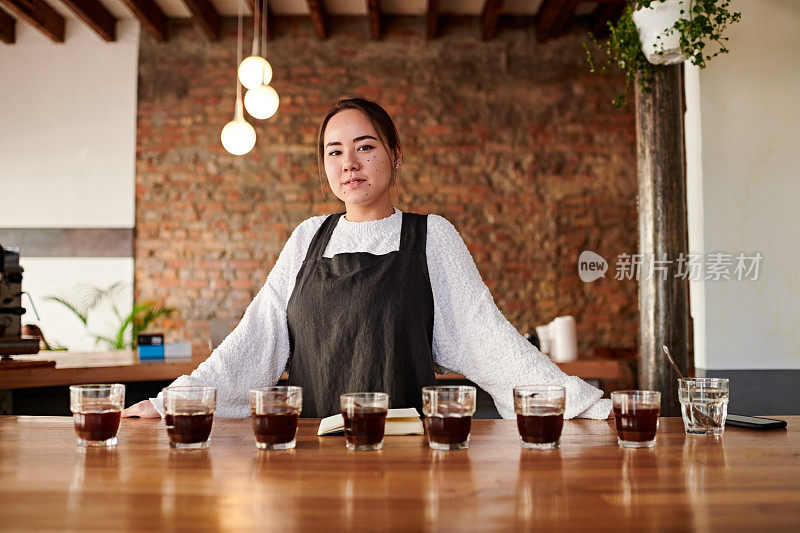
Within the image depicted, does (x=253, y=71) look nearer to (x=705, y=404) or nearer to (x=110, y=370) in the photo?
(x=110, y=370)

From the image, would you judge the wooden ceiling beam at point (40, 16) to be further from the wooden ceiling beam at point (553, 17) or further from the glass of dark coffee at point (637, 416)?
the glass of dark coffee at point (637, 416)

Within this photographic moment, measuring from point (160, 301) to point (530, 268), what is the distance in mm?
2931

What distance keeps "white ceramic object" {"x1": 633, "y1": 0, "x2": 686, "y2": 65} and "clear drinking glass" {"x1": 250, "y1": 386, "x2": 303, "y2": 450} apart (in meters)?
2.44

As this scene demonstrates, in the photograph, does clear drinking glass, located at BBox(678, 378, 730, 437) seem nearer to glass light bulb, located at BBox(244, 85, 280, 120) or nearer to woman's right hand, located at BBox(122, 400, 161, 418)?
woman's right hand, located at BBox(122, 400, 161, 418)

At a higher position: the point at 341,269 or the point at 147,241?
the point at 147,241

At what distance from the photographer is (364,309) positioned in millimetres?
1714

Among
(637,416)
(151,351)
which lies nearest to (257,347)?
(637,416)

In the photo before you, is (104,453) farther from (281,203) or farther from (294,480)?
(281,203)

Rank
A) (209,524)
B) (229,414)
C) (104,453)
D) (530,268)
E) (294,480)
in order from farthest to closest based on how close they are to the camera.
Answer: (530,268), (229,414), (104,453), (294,480), (209,524)

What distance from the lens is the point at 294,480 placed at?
94 cm

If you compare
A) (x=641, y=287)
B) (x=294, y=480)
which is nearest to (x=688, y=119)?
(x=641, y=287)

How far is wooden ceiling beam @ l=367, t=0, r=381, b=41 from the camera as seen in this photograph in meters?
5.16

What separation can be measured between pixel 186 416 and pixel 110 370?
1.99m

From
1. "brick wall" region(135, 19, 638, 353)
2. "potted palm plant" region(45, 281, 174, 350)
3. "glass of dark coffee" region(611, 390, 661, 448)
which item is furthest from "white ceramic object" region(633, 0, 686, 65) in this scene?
"potted palm plant" region(45, 281, 174, 350)
